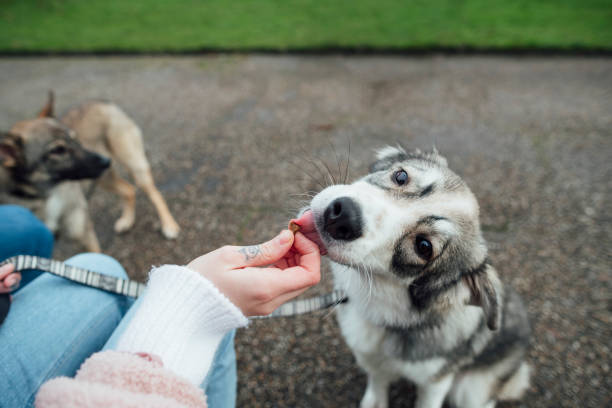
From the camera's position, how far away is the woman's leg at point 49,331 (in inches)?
55.4

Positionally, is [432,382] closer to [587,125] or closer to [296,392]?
[296,392]

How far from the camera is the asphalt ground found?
2.74 m

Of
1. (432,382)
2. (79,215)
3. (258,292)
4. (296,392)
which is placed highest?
(258,292)

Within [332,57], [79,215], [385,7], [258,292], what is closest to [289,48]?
[332,57]

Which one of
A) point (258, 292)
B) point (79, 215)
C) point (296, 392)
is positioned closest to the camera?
point (258, 292)

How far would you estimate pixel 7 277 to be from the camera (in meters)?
1.55

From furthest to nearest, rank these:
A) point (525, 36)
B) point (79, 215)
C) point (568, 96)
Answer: point (525, 36) < point (568, 96) < point (79, 215)

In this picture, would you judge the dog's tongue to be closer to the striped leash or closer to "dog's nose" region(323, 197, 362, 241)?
"dog's nose" region(323, 197, 362, 241)

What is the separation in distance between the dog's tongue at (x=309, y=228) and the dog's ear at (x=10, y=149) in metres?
3.24

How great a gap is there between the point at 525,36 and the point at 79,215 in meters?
8.23

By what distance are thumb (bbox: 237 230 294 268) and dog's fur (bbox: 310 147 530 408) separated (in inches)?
10.5

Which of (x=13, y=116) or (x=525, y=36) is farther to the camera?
(x=525, y=36)

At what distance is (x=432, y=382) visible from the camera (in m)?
2.08

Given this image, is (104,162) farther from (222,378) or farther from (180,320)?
(180,320)
